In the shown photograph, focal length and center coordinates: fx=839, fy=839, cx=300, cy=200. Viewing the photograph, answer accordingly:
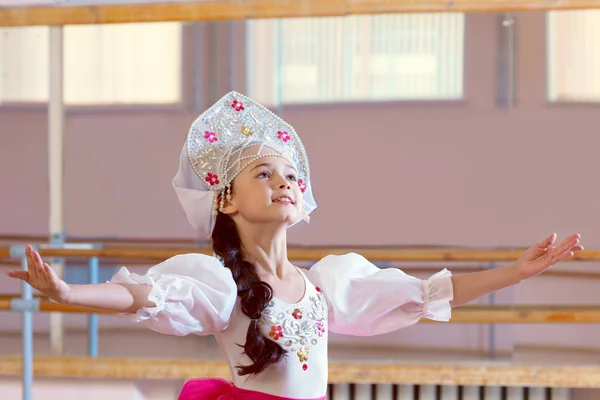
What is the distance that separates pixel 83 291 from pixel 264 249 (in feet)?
1.49

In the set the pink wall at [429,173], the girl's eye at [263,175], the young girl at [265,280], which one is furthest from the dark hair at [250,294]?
the pink wall at [429,173]

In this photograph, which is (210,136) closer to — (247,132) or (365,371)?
(247,132)

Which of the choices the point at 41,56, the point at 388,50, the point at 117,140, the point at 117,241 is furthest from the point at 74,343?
the point at 388,50

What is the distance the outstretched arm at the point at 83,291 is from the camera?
3.86ft

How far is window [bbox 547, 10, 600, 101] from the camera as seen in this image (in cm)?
274

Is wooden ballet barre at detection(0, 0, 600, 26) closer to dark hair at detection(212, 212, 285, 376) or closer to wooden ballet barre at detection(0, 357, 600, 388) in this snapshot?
wooden ballet barre at detection(0, 357, 600, 388)

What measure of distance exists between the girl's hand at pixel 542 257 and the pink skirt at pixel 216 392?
453mm

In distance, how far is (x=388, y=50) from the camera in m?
2.84

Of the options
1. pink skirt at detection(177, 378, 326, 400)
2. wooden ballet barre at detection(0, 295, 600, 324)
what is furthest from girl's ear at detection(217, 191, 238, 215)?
wooden ballet barre at detection(0, 295, 600, 324)


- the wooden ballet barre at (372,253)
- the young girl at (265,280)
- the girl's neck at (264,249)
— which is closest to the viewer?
the young girl at (265,280)

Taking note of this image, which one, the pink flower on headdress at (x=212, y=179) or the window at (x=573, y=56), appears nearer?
the pink flower on headdress at (x=212, y=179)

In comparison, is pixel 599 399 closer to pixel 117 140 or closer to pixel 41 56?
pixel 117 140

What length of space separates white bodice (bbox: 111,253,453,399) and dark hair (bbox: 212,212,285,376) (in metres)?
0.02

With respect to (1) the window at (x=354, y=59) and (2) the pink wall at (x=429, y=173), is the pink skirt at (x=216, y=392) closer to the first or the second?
(2) the pink wall at (x=429, y=173)
